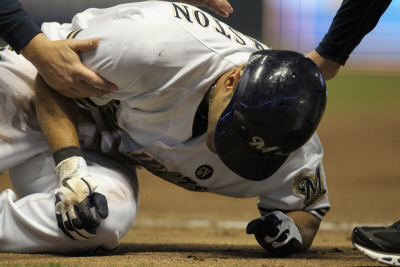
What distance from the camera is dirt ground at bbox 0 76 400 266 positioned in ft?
8.70

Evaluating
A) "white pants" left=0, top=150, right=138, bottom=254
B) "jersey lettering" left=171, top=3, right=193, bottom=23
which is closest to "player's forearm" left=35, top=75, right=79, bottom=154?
"white pants" left=0, top=150, right=138, bottom=254

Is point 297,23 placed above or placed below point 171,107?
below

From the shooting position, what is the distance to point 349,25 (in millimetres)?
3184

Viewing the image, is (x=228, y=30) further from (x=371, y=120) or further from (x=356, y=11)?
(x=371, y=120)

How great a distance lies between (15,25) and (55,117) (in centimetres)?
43

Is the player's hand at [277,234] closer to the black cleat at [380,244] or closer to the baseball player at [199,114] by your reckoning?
the baseball player at [199,114]

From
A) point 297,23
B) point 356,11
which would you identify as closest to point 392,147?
point 297,23

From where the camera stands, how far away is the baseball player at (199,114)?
2514 millimetres

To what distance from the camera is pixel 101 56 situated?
2.70m

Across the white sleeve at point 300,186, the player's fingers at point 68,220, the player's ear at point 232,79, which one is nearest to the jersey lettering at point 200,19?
the player's ear at point 232,79

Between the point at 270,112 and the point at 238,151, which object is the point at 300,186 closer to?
the point at 238,151

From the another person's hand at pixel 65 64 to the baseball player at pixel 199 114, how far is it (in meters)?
0.05

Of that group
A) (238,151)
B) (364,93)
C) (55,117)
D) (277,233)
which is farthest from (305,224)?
(364,93)

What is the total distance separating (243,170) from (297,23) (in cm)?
992
